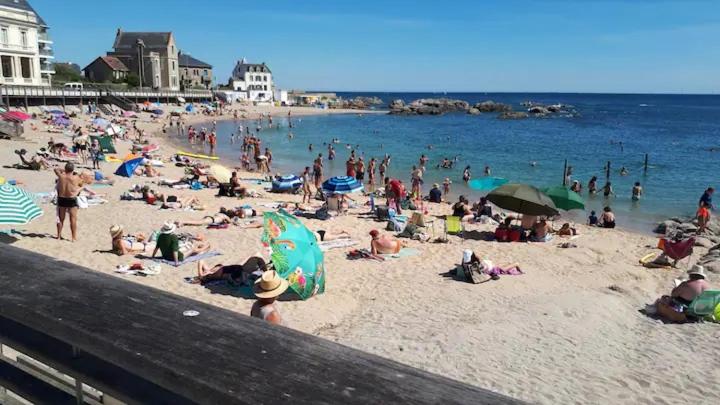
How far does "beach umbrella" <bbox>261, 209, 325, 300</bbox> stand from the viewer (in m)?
8.31

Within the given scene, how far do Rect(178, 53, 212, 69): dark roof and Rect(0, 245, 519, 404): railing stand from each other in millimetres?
91011

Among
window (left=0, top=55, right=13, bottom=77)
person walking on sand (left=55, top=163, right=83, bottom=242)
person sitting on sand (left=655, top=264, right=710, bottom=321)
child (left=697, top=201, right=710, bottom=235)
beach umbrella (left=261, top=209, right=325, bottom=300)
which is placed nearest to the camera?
beach umbrella (left=261, top=209, right=325, bottom=300)

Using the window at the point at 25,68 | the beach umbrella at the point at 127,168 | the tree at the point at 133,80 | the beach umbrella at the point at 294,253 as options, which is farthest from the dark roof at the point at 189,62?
the beach umbrella at the point at 294,253

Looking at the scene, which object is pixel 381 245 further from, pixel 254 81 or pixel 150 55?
pixel 254 81

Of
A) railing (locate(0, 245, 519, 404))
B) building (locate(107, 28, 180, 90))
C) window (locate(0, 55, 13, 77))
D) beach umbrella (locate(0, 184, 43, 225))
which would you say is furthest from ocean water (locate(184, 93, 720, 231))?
building (locate(107, 28, 180, 90))

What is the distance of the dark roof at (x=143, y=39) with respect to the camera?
7569 centimetres

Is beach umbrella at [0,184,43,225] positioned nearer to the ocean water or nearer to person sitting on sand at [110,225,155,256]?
person sitting on sand at [110,225,155,256]

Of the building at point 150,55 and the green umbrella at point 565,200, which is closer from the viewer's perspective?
the green umbrella at point 565,200

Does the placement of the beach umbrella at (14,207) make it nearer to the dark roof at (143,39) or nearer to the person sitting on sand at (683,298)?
the person sitting on sand at (683,298)

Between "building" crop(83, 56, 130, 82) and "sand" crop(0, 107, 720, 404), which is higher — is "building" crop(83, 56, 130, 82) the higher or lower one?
the higher one

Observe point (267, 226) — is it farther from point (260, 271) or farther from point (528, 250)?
point (528, 250)

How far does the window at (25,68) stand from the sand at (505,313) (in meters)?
42.8

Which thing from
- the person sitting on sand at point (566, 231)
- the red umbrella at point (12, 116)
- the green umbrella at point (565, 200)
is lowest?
the person sitting on sand at point (566, 231)

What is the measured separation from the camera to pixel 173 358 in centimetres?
123
